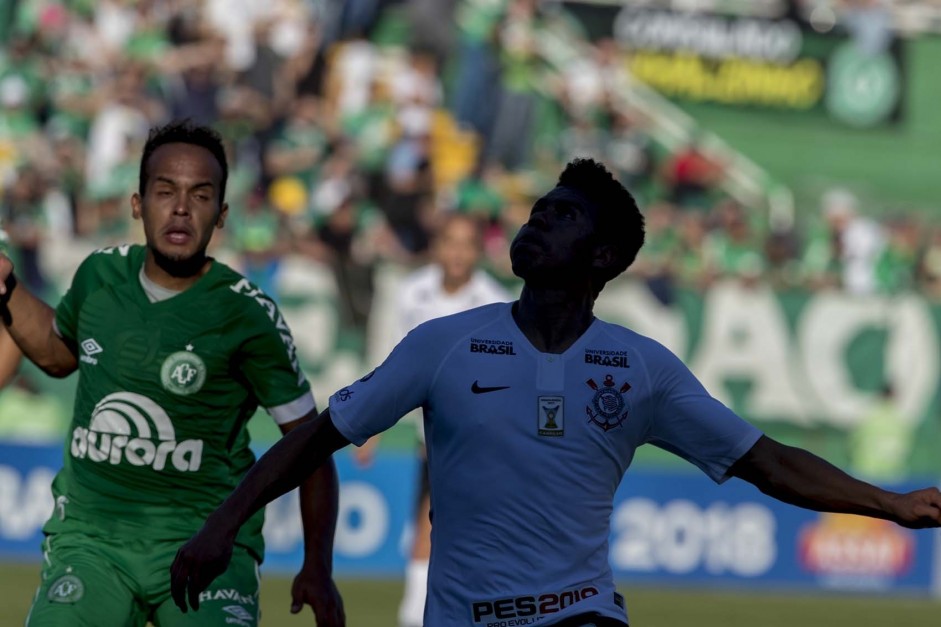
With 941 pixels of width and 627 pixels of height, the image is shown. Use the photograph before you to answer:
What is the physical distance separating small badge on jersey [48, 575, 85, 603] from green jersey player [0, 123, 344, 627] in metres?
0.06

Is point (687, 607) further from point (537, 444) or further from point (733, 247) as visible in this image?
point (537, 444)

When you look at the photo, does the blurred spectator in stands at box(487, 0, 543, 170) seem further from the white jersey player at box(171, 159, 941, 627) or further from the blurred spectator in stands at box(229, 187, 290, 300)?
the white jersey player at box(171, 159, 941, 627)

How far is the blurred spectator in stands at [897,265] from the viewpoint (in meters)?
22.4

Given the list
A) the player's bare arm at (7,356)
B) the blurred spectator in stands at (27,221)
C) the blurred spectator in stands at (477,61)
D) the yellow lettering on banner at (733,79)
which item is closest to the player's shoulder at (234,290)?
the player's bare arm at (7,356)

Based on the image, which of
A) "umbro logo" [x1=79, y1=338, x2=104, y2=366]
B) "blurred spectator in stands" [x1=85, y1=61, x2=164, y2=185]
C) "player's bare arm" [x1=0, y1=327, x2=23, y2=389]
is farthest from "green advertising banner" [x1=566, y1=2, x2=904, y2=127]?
"umbro logo" [x1=79, y1=338, x2=104, y2=366]

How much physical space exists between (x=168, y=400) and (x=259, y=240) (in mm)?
13401

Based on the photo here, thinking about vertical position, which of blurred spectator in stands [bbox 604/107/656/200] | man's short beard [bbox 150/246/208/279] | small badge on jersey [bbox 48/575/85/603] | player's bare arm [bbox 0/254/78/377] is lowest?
small badge on jersey [bbox 48/575/85/603]

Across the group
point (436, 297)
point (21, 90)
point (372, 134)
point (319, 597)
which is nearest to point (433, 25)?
point (372, 134)

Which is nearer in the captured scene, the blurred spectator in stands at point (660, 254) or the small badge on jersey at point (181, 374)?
the small badge on jersey at point (181, 374)

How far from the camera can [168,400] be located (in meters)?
5.63

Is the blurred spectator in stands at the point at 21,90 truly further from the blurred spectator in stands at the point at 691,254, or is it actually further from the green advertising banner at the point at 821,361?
the blurred spectator in stands at the point at 691,254

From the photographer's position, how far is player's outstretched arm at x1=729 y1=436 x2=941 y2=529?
15.5 feet

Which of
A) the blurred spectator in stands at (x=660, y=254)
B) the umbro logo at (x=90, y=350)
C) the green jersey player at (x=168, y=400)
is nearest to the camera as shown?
the green jersey player at (x=168, y=400)

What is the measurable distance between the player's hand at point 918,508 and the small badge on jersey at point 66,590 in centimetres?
244
